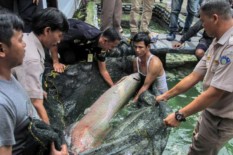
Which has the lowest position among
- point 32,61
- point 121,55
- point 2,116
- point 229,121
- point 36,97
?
point 121,55

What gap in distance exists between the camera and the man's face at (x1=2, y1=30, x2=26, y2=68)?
1.81 meters

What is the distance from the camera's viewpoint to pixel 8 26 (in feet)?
5.95

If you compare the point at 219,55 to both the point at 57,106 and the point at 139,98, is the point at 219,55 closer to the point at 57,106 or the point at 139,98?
the point at 139,98

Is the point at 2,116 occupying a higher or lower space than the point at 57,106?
higher

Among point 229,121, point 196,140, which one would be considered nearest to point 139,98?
point 196,140

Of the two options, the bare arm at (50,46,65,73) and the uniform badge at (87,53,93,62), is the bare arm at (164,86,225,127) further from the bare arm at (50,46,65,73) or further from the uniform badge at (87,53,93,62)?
the uniform badge at (87,53,93,62)

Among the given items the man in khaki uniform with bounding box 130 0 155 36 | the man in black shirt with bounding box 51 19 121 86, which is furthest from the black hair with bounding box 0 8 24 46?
the man in khaki uniform with bounding box 130 0 155 36

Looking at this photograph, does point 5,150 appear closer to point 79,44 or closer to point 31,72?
point 31,72

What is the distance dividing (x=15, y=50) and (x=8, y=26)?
0.15 m

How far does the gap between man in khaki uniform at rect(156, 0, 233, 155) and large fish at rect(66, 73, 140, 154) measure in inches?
35.0

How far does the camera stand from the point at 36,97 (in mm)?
2803

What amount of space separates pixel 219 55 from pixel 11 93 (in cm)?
189

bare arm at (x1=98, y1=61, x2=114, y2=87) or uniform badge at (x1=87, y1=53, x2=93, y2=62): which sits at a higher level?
uniform badge at (x1=87, y1=53, x2=93, y2=62)

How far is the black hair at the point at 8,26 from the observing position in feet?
5.84
